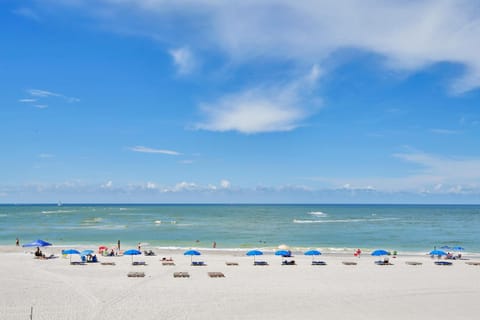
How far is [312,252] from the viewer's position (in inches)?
1416

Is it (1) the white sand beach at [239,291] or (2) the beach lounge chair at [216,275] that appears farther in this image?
(2) the beach lounge chair at [216,275]

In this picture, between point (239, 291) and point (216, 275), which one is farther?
point (216, 275)

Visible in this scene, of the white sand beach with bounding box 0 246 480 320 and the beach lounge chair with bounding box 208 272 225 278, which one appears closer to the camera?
the white sand beach with bounding box 0 246 480 320

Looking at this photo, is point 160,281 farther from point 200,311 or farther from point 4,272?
point 4,272

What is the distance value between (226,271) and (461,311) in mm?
15906

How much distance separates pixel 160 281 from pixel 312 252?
14.2m

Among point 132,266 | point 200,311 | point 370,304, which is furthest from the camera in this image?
point 132,266

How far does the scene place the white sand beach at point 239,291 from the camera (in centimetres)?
1958

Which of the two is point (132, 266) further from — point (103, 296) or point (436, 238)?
point (436, 238)

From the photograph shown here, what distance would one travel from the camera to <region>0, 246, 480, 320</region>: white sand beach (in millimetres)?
19578

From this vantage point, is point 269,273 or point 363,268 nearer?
point 269,273

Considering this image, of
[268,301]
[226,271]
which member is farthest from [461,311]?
[226,271]

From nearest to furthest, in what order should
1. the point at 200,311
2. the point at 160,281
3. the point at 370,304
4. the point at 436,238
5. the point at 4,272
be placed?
the point at 200,311 < the point at 370,304 < the point at 160,281 < the point at 4,272 < the point at 436,238

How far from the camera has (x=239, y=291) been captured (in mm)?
24031
